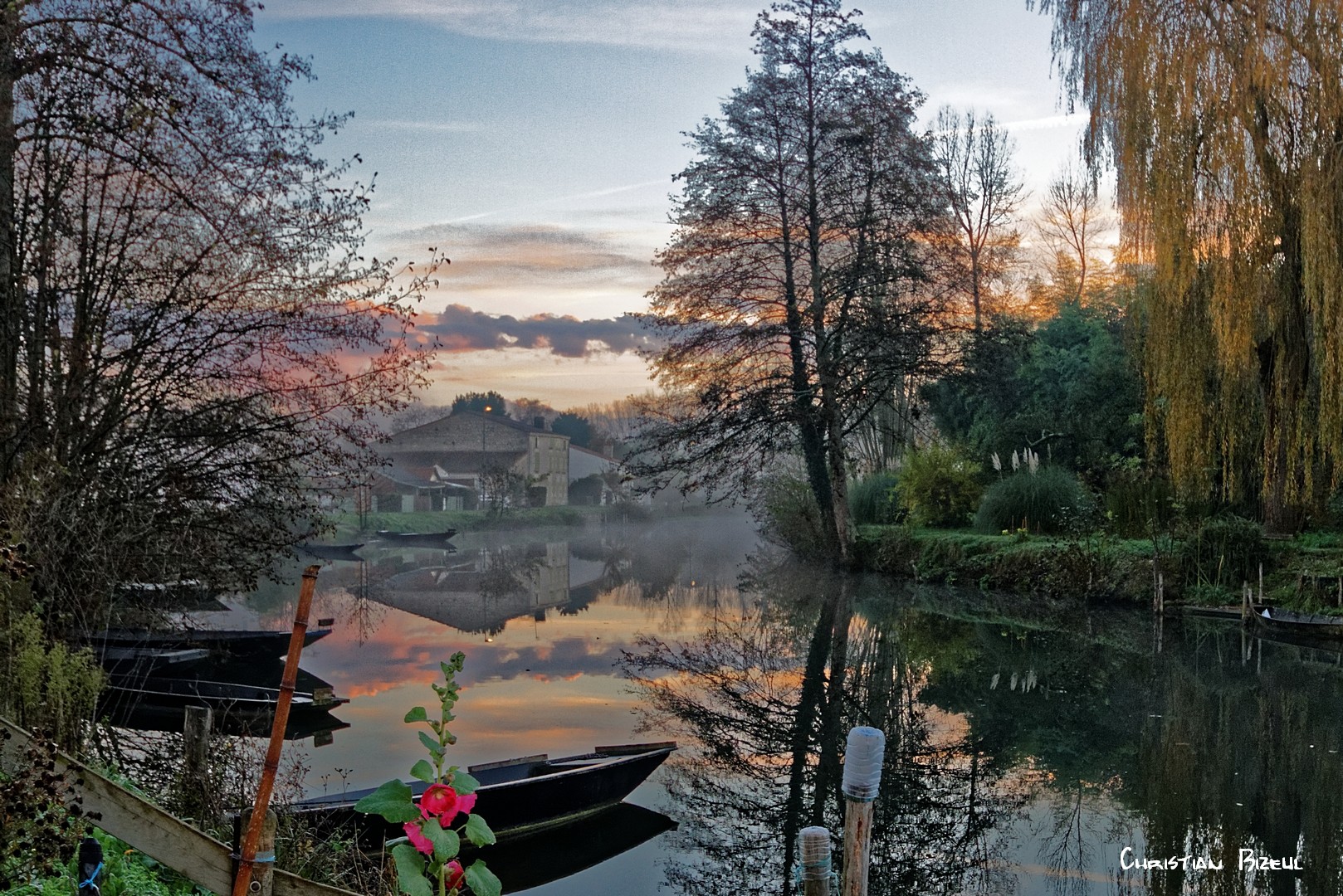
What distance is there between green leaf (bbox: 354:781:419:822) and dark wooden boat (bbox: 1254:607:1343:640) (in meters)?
15.1

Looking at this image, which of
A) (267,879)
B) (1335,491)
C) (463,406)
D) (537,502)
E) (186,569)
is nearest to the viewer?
(267,879)

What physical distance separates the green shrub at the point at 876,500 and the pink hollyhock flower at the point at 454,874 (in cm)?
2468

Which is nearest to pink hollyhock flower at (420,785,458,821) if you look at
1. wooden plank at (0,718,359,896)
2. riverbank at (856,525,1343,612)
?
wooden plank at (0,718,359,896)

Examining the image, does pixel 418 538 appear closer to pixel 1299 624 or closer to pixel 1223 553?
pixel 1223 553

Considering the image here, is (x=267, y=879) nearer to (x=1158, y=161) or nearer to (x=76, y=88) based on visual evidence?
(x=76, y=88)

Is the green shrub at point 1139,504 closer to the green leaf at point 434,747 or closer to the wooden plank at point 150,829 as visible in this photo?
the green leaf at point 434,747

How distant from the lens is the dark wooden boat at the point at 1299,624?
14531 mm

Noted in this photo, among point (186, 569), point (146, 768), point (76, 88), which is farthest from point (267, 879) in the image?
point (76, 88)

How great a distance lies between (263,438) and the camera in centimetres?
983

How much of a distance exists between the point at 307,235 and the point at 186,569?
133 inches

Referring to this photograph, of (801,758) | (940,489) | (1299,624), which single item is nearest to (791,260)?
(940,489)

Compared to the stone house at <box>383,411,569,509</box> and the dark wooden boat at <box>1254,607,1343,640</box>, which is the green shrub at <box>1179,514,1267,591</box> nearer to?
the dark wooden boat at <box>1254,607,1343,640</box>

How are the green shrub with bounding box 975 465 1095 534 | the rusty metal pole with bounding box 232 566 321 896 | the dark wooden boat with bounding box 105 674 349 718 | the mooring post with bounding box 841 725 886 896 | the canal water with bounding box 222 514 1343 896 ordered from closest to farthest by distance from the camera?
the rusty metal pole with bounding box 232 566 321 896 < the mooring post with bounding box 841 725 886 896 < the canal water with bounding box 222 514 1343 896 < the dark wooden boat with bounding box 105 674 349 718 < the green shrub with bounding box 975 465 1095 534

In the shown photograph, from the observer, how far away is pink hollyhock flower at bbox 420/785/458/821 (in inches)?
130
